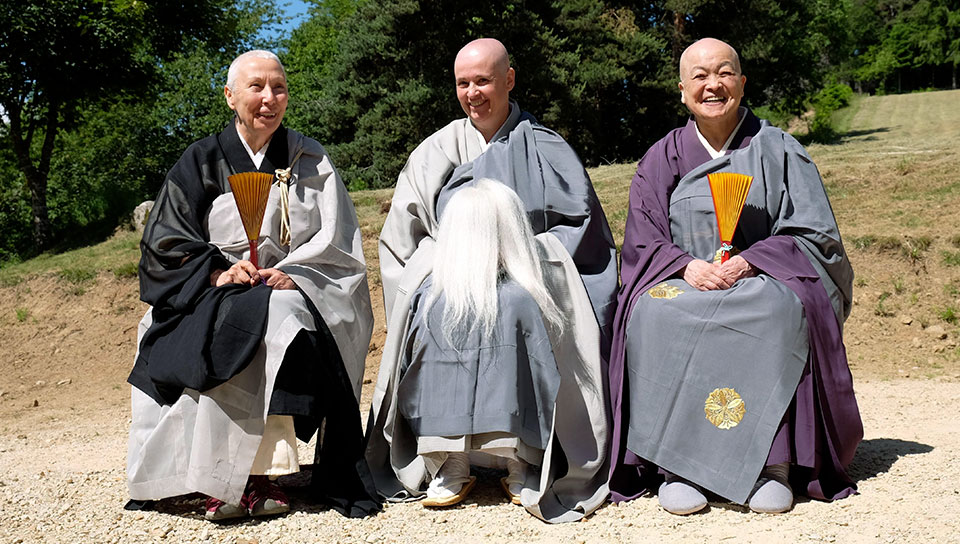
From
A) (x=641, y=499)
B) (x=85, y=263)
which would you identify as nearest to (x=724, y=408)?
(x=641, y=499)

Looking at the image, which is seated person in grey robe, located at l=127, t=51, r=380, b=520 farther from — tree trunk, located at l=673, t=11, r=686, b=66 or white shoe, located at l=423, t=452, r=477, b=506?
tree trunk, located at l=673, t=11, r=686, b=66

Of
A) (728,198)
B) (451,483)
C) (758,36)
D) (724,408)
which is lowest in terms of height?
(451,483)

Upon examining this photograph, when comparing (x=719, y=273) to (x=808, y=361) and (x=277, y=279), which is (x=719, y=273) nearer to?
(x=808, y=361)

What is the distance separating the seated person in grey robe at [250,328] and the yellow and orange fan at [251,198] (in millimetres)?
130

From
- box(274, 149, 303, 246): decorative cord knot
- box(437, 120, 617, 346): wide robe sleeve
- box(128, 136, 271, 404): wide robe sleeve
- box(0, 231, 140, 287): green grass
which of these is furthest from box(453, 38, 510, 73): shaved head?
box(0, 231, 140, 287): green grass

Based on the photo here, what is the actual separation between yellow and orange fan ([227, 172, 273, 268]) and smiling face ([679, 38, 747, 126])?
6.77 feet

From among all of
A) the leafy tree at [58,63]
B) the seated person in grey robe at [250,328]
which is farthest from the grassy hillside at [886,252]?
the seated person in grey robe at [250,328]

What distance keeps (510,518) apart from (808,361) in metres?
1.43

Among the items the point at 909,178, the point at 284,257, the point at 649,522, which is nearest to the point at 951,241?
the point at 909,178

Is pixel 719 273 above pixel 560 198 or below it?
below

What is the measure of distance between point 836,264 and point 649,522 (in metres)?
1.47

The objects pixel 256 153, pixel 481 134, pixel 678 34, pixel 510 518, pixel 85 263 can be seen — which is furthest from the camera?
pixel 678 34

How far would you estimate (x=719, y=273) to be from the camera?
3906mm

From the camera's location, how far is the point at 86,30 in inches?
543
